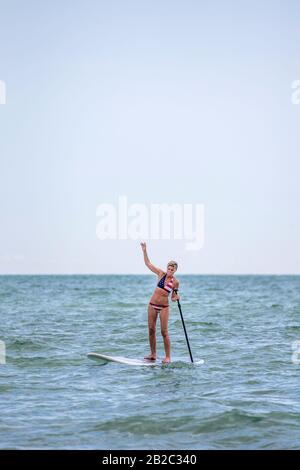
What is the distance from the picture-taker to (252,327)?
2388 centimetres

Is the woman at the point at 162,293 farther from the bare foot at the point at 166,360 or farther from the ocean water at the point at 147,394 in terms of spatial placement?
the ocean water at the point at 147,394

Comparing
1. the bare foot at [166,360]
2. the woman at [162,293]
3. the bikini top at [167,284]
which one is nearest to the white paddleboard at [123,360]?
the bare foot at [166,360]

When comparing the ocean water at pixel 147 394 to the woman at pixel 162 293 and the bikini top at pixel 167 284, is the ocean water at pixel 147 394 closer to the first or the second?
the woman at pixel 162 293

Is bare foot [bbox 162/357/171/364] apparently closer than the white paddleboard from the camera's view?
No

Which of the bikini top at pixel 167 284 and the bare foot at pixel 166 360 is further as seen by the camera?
the bare foot at pixel 166 360

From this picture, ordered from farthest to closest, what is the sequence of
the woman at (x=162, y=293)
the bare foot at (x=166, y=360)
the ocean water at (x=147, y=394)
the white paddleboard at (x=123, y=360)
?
1. the bare foot at (x=166, y=360)
2. the white paddleboard at (x=123, y=360)
3. the woman at (x=162, y=293)
4. the ocean water at (x=147, y=394)

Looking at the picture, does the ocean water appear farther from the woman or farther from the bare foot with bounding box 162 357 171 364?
the woman

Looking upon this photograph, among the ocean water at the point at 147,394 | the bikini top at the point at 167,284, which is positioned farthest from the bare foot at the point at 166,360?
the bikini top at the point at 167,284

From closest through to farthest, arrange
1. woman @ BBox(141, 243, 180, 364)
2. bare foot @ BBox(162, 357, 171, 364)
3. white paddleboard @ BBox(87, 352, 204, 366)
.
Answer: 1. woman @ BBox(141, 243, 180, 364)
2. white paddleboard @ BBox(87, 352, 204, 366)
3. bare foot @ BBox(162, 357, 171, 364)

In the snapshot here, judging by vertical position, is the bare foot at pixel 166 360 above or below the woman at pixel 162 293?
below

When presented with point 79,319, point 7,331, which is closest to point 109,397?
point 7,331

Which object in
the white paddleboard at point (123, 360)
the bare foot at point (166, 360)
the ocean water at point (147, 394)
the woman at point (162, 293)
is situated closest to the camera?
the ocean water at point (147, 394)

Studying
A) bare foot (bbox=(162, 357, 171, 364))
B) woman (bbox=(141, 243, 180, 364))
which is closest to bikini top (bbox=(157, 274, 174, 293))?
woman (bbox=(141, 243, 180, 364))
